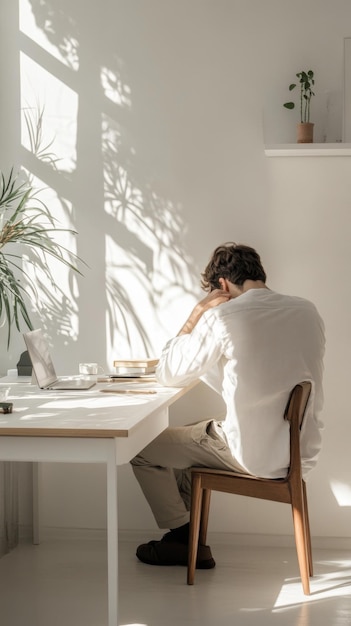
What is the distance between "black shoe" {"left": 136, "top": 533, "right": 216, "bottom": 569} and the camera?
160 inches

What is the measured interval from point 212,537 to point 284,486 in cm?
115

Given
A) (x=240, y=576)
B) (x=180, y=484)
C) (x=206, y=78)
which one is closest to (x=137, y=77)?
(x=206, y=78)

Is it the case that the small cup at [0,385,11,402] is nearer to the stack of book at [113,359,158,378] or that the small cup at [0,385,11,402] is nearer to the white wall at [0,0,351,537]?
the stack of book at [113,359,158,378]

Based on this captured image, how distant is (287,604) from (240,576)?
429mm

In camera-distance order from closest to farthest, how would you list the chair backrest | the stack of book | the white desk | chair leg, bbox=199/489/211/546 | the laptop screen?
1. the white desk
2. the chair backrest
3. the laptop screen
4. chair leg, bbox=199/489/211/546
5. the stack of book

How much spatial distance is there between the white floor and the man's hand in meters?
1.14

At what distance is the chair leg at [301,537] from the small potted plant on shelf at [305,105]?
183 cm

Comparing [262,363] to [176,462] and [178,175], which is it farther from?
[178,175]

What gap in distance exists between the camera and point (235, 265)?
4.04 metres

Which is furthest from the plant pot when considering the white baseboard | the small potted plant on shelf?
the white baseboard

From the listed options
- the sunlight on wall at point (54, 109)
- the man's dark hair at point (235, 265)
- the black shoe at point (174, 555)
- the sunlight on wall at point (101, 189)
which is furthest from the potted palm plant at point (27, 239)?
the black shoe at point (174, 555)

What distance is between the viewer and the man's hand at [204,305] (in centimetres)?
415

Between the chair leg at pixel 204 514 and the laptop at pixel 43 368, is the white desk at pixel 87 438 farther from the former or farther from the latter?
the chair leg at pixel 204 514

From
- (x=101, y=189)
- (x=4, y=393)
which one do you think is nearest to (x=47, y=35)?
(x=101, y=189)
